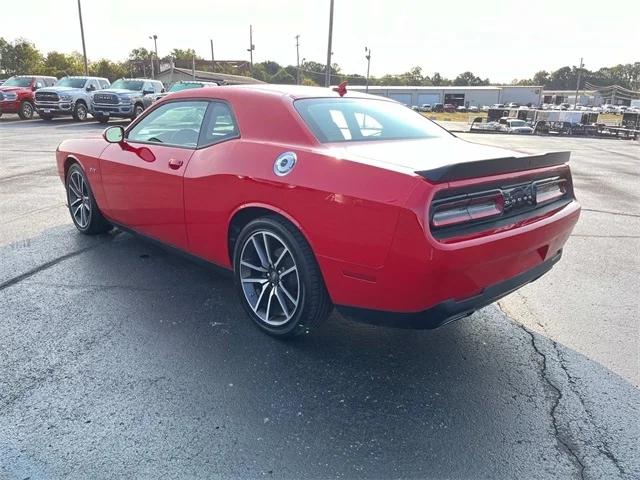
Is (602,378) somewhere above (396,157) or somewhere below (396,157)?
below

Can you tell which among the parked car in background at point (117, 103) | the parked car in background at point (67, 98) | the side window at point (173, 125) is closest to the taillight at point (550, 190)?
the side window at point (173, 125)

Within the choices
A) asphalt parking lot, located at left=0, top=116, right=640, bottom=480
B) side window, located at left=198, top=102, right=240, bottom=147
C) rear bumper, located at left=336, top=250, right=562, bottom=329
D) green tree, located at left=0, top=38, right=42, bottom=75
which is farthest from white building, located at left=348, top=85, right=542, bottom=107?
rear bumper, located at left=336, top=250, right=562, bottom=329

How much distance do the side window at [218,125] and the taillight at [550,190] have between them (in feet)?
6.51

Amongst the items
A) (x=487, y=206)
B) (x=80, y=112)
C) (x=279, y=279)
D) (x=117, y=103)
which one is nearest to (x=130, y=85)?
(x=117, y=103)

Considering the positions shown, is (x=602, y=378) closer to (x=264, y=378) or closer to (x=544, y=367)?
(x=544, y=367)

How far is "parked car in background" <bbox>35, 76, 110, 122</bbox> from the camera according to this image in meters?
20.9

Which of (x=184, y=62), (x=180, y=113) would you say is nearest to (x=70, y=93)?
(x=180, y=113)

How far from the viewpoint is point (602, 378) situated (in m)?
2.85

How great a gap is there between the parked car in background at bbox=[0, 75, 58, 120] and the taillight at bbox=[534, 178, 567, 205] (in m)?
24.7

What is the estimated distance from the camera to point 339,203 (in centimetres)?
261

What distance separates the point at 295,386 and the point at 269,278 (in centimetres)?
76

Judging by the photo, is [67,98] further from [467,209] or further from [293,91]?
[467,209]

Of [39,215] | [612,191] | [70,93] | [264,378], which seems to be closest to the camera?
[264,378]

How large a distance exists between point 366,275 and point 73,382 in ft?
5.55
